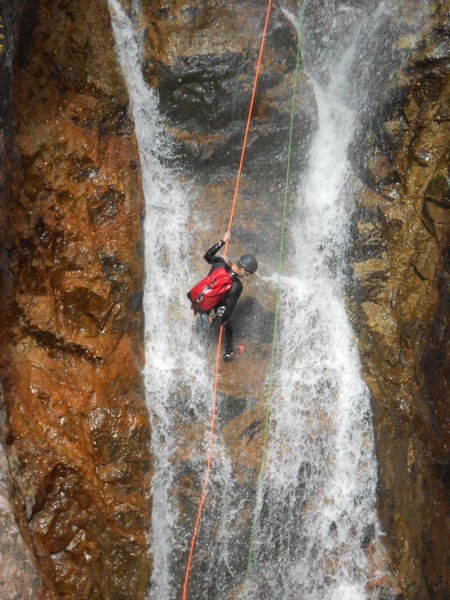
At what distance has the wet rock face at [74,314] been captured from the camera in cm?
607

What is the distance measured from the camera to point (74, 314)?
6.88 metres

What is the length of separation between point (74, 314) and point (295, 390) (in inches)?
137

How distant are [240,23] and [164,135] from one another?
2.15m

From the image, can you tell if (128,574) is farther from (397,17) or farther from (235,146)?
(397,17)

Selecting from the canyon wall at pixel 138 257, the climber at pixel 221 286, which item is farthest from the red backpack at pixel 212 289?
the canyon wall at pixel 138 257

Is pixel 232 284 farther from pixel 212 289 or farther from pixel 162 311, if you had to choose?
pixel 162 311

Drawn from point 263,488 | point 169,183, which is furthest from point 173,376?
point 169,183

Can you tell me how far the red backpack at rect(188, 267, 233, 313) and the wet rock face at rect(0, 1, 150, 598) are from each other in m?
1.15

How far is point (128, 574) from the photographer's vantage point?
6516 millimetres

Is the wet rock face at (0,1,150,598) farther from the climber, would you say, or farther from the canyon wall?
the climber

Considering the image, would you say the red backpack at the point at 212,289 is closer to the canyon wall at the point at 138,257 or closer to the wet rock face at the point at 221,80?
the canyon wall at the point at 138,257

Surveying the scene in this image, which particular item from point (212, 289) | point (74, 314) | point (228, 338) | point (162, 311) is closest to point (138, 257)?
point (162, 311)

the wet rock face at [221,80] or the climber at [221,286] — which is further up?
the wet rock face at [221,80]

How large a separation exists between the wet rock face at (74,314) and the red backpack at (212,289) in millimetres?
1151
